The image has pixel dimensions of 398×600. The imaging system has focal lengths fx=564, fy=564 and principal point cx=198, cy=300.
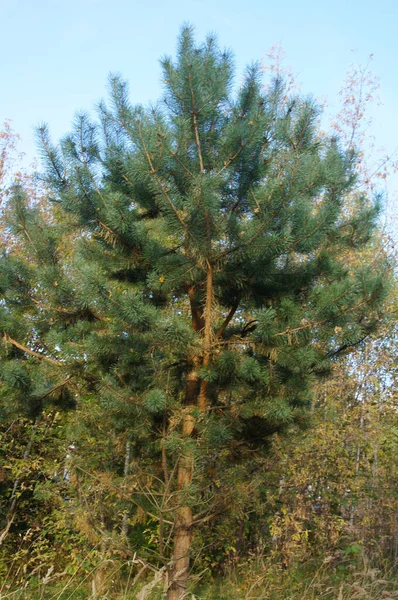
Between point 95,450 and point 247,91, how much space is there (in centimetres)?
585

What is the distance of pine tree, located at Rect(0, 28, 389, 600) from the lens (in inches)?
181

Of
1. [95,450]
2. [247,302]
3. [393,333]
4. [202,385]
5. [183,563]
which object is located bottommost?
[183,563]

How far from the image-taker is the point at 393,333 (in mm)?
9992

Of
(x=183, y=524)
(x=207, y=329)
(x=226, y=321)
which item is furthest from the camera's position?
(x=226, y=321)

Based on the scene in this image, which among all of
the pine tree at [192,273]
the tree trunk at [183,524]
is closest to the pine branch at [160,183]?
the pine tree at [192,273]

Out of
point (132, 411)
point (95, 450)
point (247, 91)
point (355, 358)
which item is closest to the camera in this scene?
A: point (132, 411)

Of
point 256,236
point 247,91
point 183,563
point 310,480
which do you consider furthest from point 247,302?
point 310,480

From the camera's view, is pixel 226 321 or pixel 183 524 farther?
pixel 226 321

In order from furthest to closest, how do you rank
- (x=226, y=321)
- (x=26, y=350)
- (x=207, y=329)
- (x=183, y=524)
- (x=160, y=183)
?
(x=226, y=321), (x=26, y=350), (x=207, y=329), (x=183, y=524), (x=160, y=183)

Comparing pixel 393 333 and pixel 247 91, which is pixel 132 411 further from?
pixel 393 333

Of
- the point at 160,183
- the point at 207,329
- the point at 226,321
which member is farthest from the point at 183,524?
the point at 160,183

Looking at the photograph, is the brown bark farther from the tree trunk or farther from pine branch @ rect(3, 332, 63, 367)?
pine branch @ rect(3, 332, 63, 367)

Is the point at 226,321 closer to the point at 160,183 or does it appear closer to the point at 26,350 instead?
the point at 160,183

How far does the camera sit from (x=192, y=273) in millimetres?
5125
